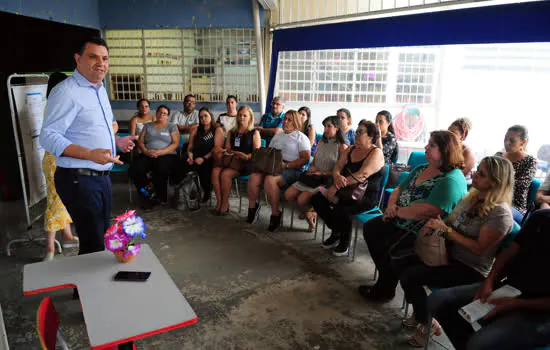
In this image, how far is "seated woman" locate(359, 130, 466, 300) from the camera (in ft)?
8.89

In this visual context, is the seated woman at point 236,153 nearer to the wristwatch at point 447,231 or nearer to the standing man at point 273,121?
the standing man at point 273,121

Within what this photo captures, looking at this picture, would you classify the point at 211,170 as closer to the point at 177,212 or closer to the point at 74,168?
the point at 177,212

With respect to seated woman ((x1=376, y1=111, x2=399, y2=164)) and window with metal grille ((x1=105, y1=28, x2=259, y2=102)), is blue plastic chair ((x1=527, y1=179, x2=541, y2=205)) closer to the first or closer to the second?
seated woman ((x1=376, y1=111, x2=399, y2=164))

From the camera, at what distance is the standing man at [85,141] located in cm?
230

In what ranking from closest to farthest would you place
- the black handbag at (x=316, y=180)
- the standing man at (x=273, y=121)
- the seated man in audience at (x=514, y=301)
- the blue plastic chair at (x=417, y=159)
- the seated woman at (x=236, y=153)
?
the seated man in audience at (x=514, y=301) < the blue plastic chair at (x=417, y=159) < the black handbag at (x=316, y=180) < the seated woman at (x=236, y=153) < the standing man at (x=273, y=121)

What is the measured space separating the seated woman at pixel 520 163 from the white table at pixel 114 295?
2.91 m

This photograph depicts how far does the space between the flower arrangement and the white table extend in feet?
0.19

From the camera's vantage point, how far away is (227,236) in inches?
168

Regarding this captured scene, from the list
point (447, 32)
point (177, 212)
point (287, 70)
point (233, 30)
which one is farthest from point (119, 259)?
point (233, 30)

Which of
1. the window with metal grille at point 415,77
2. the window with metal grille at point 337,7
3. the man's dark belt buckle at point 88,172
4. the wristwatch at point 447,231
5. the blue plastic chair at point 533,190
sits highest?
the window with metal grille at point 337,7

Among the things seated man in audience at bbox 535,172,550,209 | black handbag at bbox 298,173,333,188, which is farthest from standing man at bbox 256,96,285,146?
seated man in audience at bbox 535,172,550,209

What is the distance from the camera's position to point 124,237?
82.5 inches

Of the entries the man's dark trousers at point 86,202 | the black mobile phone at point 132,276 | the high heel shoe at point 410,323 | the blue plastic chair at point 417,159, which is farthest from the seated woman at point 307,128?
the black mobile phone at point 132,276

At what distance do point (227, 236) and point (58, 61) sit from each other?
12.6 feet
